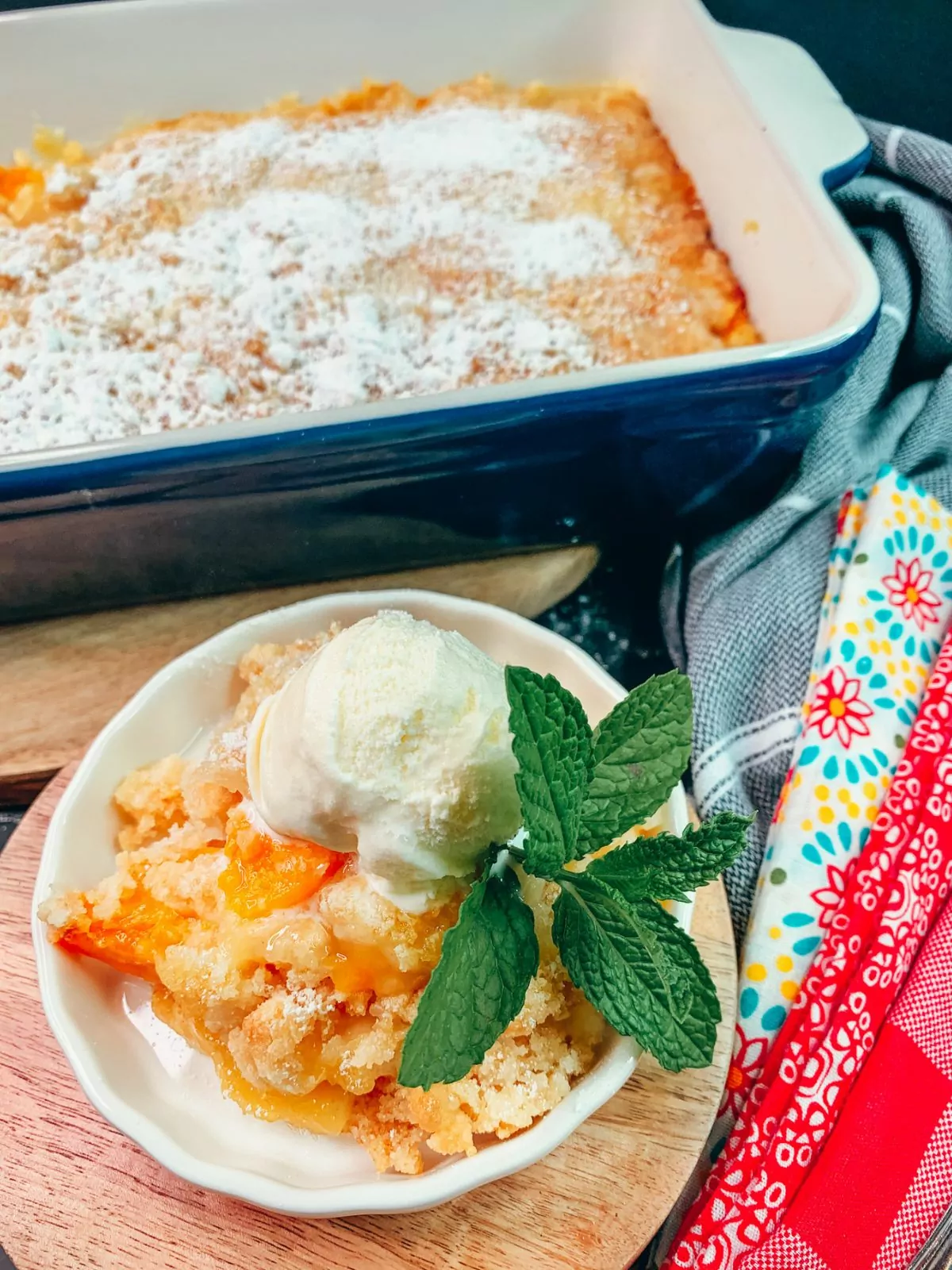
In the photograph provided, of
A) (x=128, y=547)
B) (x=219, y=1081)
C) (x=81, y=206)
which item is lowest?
(x=219, y=1081)

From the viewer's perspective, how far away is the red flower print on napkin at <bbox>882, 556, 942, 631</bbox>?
98 cm

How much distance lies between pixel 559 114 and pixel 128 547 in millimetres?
785

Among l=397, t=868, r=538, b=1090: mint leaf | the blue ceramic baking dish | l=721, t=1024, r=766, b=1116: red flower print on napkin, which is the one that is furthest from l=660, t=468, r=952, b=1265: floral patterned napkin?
l=397, t=868, r=538, b=1090: mint leaf

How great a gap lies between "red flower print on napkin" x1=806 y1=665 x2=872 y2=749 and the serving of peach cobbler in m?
0.33

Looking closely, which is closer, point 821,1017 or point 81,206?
point 821,1017

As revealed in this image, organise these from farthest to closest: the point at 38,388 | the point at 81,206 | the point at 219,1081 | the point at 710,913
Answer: the point at 81,206
the point at 38,388
the point at 710,913
the point at 219,1081

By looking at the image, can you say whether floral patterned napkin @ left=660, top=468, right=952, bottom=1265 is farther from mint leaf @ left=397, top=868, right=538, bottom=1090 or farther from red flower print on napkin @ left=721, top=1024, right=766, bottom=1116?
mint leaf @ left=397, top=868, right=538, bottom=1090

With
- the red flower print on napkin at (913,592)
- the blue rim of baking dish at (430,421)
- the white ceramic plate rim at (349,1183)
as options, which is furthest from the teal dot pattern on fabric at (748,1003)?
the blue rim of baking dish at (430,421)

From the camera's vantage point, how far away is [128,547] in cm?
94

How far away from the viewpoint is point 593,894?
69cm

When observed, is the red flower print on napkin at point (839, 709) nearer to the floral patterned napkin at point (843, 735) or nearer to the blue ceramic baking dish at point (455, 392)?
the floral patterned napkin at point (843, 735)

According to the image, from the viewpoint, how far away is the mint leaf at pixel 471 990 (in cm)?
61

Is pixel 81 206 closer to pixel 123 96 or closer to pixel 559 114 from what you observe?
pixel 123 96

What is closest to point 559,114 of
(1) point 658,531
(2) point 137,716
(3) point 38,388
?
(1) point 658,531
